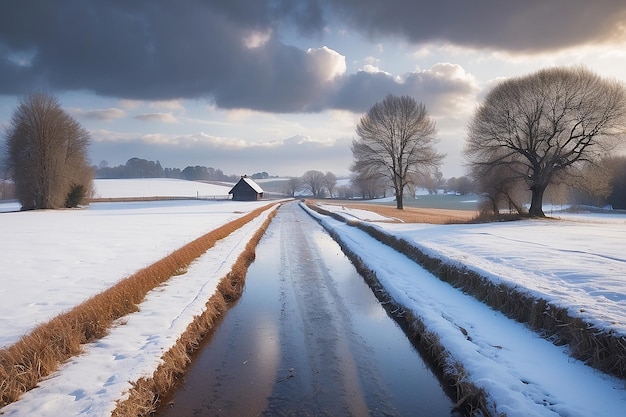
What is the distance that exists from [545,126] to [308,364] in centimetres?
2939

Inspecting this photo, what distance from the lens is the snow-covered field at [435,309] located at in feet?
15.8

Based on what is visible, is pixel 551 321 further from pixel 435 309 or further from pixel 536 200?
pixel 536 200

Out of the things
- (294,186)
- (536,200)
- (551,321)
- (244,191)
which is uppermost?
(294,186)

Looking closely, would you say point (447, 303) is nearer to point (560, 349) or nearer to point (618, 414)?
point (560, 349)

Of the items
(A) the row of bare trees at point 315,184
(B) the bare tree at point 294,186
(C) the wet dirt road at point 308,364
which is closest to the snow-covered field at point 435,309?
(C) the wet dirt road at point 308,364

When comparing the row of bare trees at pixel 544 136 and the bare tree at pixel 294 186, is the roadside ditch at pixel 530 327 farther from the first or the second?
the bare tree at pixel 294 186

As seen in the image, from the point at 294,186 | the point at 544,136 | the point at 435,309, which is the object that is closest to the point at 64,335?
the point at 435,309

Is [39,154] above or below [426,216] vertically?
above

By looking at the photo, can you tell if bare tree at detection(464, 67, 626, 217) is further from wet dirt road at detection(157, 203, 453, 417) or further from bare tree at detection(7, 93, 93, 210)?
bare tree at detection(7, 93, 93, 210)

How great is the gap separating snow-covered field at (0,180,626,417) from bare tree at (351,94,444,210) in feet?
97.6

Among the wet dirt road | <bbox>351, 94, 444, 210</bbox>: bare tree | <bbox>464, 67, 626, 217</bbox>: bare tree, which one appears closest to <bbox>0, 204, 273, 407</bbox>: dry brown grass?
the wet dirt road

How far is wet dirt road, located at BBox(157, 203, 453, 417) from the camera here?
5.08m

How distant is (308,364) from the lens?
625 centimetres

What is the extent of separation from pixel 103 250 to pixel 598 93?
32187mm
